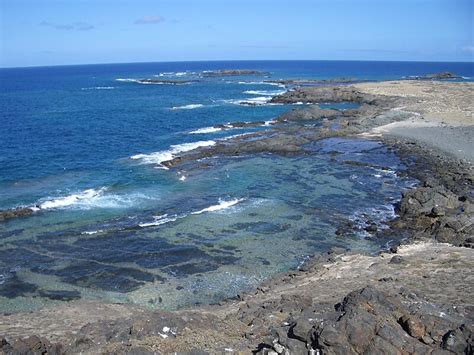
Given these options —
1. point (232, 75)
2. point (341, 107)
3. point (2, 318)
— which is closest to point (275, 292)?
point (2, 318)

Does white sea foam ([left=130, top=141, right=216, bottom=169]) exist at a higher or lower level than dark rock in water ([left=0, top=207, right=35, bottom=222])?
higher

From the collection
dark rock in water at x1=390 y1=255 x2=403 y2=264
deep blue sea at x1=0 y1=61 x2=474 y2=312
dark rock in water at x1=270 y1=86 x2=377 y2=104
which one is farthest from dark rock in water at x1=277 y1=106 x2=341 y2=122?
dark rock in water at x1=390 y1=255 x2=403 y2=264

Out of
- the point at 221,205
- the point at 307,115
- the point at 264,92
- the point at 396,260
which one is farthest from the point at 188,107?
the point at 396,260

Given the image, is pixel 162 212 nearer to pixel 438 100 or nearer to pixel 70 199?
pixel 70 199

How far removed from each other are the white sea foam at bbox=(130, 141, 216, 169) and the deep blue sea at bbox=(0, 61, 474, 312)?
8.0 inches

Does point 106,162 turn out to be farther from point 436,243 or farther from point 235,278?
point 436,243

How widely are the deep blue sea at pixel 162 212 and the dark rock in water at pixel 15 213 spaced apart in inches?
23.3

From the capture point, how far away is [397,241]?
1048 inches

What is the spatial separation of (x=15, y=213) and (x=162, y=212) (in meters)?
10.1

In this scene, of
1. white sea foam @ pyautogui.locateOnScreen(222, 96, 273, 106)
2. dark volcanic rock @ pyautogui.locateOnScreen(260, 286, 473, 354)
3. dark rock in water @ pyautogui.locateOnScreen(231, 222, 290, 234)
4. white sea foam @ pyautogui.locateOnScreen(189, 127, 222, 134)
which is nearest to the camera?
dark volcanic rock @ pyautogui.locateOnScreen(260, 286, 473, 354)

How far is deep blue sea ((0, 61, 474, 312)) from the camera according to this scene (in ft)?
75.3

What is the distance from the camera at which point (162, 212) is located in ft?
105

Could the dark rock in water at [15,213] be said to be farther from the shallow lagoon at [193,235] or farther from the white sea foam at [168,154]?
the white sea foam at [168,154]

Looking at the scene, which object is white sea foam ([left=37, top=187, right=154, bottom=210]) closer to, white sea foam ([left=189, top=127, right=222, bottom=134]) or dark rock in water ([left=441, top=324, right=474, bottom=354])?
dark rock in water ([left=441, top=324, right=474, bottom=354])
